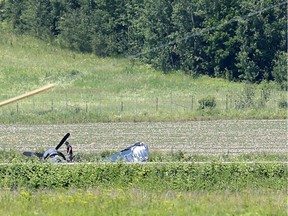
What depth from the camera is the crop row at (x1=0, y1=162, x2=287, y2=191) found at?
1769 cm

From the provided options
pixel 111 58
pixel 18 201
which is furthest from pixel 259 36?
pixel 18 201

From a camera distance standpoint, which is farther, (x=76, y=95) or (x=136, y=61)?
(x=136, y=61)

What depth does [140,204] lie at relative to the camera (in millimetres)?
12992

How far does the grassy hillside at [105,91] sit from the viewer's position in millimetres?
35750

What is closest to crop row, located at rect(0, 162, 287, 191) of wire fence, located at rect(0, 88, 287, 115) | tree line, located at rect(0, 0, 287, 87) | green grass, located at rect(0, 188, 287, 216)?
green grass, located at rect(0, 188, 287, 216)

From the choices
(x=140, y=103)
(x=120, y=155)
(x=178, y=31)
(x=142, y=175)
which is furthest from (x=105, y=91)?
(x=142, y=175)

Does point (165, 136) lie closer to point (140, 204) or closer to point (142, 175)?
point (142, 175)

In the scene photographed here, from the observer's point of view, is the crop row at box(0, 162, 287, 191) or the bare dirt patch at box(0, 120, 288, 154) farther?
the bare dirt patch at box(0, 120, 288, 154)

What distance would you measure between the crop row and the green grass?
3.08 metres

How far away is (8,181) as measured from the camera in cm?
1786

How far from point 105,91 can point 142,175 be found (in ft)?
107

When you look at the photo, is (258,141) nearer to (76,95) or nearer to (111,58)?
(76,95)

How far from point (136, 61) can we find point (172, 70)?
2.86 m

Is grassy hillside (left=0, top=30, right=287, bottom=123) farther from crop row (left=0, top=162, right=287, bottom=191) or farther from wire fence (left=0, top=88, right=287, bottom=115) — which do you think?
crop row (left=0, top=162, right=287, bottom=191)
